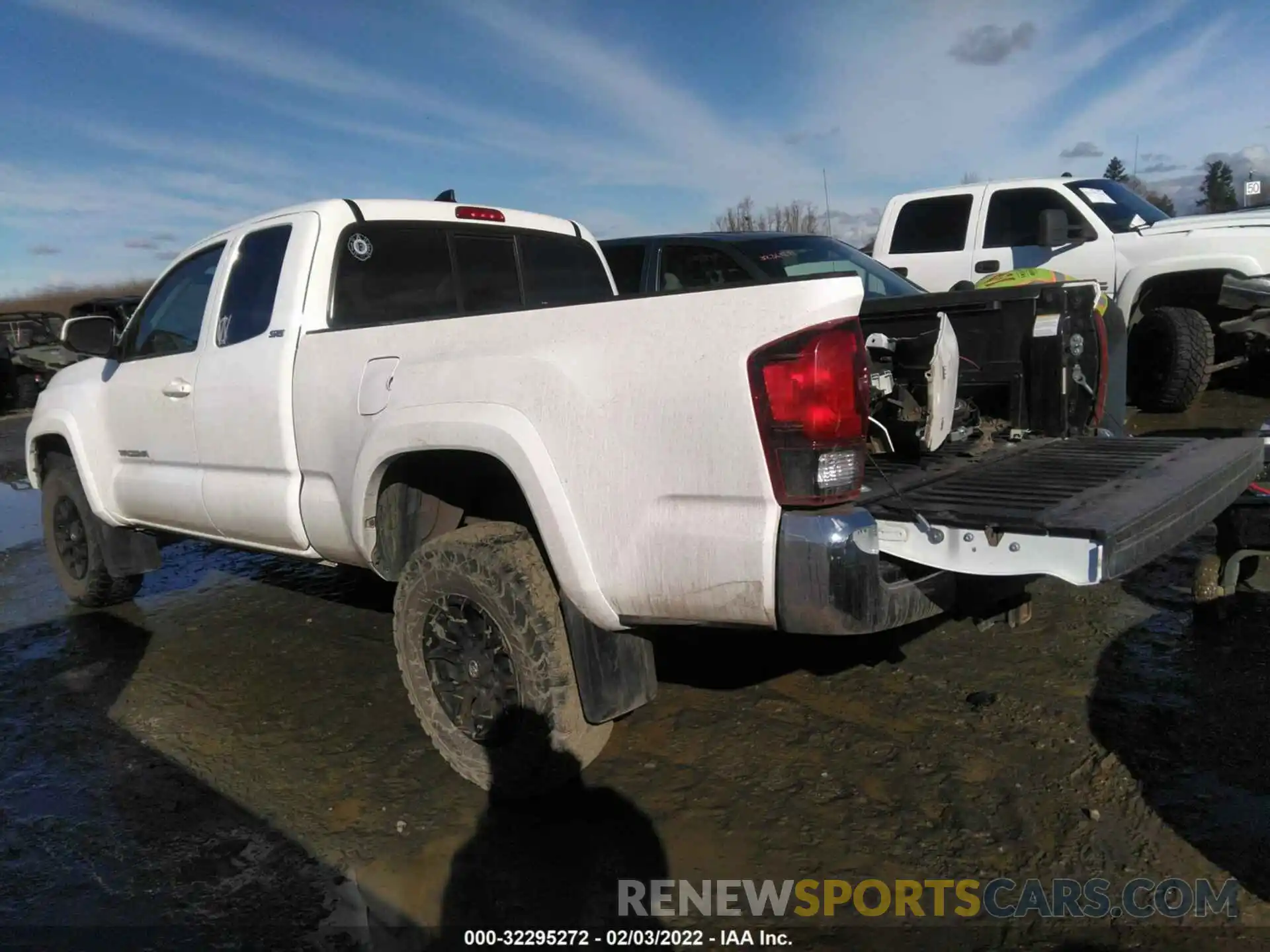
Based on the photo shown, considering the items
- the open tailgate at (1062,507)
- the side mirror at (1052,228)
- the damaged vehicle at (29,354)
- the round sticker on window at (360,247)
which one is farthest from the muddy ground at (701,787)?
the damaged vehicle at (29,354)

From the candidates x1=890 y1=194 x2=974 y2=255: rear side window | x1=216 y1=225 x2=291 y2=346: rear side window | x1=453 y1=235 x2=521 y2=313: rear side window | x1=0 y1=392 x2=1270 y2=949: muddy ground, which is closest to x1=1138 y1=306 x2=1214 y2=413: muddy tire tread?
x1=890 y1=194 x2=974 y2=255: rear side window

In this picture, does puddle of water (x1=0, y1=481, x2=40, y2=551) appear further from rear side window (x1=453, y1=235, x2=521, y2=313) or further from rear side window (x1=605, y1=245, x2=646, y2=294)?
rear side window (x1=453, y1=235, x2=521, y2=313)

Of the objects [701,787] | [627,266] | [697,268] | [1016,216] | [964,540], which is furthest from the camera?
[1016,216]

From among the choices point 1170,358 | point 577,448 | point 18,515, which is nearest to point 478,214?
point 577,448

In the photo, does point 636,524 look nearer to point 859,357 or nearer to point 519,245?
point 859,357

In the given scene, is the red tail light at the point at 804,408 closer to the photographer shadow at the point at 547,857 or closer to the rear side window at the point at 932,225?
the photographer shadow at the point at 547,857

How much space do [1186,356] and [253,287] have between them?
6672 mm

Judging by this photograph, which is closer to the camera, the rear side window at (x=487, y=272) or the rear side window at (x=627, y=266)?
the rear side window at (x=487, y=272)

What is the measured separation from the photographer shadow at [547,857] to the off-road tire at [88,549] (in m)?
3.41

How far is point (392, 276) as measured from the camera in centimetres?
388

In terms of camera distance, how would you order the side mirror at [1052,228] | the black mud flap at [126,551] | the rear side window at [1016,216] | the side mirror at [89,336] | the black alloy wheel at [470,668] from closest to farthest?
the black alloy wheel at [470,668] → the side mirror at [89,336] → the black mud flap at [126,551] → the side mirror at [1052,228] → the rear side window at [1016,216]

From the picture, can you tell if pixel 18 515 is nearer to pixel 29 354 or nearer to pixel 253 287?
pixel 253 287

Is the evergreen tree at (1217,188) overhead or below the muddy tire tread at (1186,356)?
overhead

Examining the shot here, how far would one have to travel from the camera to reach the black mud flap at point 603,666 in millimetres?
2766
